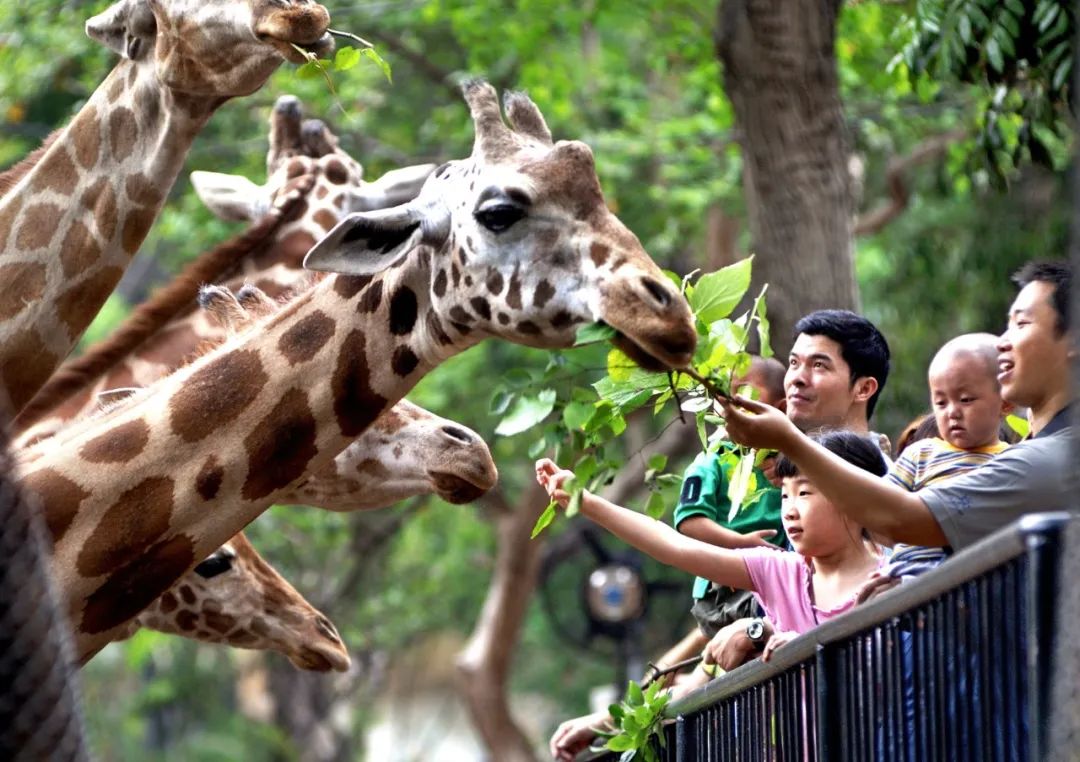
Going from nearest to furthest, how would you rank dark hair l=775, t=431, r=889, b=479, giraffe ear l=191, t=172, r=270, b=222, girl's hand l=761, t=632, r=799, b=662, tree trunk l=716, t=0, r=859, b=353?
girl's hand l=761, t=632, r=799, b=662, dark hair l=775, t=431, r=889, b=479, tree trunk l=716, t=0, r=859, b=353, giraffe ear l=191, t=172, r=270, b=222

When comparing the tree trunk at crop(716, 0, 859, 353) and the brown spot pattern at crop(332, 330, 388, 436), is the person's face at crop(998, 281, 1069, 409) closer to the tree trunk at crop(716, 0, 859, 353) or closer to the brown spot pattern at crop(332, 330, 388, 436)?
the brown spot pattern at crop(332, 330, 388, 436)

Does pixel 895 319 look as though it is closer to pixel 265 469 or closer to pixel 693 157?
pixel 693 157

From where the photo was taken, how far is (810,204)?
8789 millimetres

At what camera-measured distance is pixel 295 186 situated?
9523 mm

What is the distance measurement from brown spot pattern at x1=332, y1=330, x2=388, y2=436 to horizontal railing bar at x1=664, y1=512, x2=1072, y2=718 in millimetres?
1350

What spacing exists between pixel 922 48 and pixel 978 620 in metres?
4.56

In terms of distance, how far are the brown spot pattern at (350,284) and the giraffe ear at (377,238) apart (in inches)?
8.2

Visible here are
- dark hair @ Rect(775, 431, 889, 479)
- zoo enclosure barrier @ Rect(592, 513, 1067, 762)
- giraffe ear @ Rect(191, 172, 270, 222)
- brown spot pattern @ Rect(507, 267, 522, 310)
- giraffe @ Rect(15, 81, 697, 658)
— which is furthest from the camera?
giraffe ear @ Rect(191, 172, 270, 222)

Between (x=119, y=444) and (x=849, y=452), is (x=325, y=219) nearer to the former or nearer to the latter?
(x=119, y=444)

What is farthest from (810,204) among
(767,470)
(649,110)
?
(649,110)

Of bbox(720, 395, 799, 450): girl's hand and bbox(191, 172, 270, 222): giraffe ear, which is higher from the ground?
bbox(720, 395, 799, 450): girl's hand

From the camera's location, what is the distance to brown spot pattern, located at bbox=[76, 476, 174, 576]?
562 cm

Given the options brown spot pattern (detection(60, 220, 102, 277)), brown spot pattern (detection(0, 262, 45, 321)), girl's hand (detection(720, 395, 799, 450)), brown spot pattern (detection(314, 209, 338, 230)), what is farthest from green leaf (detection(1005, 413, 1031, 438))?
brown spot pattern (detection(314, 209, 338, 230))

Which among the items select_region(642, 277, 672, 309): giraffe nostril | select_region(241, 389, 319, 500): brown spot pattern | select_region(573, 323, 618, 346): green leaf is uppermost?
select_region(642, 277, 672, 309): giraffe nostril
